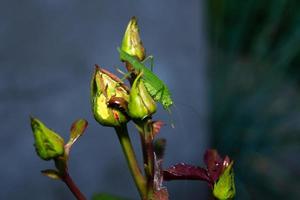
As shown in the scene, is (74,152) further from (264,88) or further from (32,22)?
(264,88)

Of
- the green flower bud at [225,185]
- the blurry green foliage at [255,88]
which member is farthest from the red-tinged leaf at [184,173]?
the blurry green foliage at [255,88]

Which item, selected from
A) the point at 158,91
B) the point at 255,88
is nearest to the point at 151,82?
the point at 158,91

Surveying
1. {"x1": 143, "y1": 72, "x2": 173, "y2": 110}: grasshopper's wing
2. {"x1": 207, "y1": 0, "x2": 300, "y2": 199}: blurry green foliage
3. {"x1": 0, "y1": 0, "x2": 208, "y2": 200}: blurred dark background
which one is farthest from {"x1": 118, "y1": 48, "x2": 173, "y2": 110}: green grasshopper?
{"x1": 207, "y1": 0, "x2": 300, "y2": 199}: blurry green foliage

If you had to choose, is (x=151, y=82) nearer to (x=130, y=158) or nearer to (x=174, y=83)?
(x=130, y=158)

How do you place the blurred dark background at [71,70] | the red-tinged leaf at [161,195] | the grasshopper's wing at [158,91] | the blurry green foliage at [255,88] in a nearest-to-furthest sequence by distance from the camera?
the red-tinged leaf at [161,195], the grasshopper's wing at [158,91], the blurred dark background at [71,70], the blurry green foliage at [255,88]

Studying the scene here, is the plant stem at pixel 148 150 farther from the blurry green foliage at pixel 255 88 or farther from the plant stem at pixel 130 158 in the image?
the blurry green foliage at pixel 255 88

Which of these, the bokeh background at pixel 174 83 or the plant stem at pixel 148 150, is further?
the bokeh background at pixel 174 83
